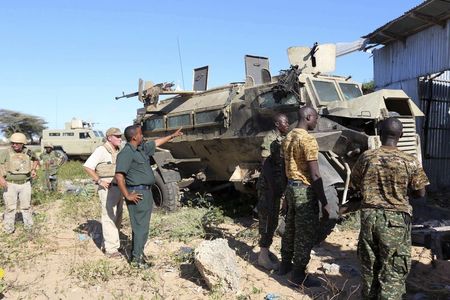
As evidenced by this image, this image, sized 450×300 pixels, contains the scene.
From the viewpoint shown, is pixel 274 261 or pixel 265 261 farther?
pixel 274 261

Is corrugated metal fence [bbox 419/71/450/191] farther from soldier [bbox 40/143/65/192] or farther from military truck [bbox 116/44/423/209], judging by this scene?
soldier [bbox 40/143/65/192]

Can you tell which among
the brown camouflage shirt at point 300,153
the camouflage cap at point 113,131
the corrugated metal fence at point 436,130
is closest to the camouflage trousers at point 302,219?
the brown camouflage shirt at point 300,153

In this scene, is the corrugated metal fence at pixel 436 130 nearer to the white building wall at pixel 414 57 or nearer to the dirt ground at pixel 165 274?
the white building wall at pixel 414 57

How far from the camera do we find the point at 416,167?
126 inches

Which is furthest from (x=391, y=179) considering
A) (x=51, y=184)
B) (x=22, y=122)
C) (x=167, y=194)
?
(x=22, y=122)

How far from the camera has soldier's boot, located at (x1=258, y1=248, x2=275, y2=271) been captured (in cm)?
486

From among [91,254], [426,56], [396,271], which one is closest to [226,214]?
[91,254]

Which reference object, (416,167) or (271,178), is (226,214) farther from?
(416,167)

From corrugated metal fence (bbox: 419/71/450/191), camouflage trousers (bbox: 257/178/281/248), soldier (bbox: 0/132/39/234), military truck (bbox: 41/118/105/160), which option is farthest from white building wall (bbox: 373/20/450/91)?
military truck (bbox: 41/118/105/160)

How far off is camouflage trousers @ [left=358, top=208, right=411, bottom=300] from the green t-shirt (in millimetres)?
2466

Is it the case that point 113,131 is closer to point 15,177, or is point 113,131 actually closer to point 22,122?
point 15,177

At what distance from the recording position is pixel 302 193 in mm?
4145

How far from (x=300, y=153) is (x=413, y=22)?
24.6 feet

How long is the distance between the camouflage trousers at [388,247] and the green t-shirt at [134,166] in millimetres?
2466
